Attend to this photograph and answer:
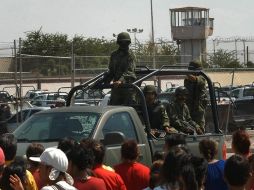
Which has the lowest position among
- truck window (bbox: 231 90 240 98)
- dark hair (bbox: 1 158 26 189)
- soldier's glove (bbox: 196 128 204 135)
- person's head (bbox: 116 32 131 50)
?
truck window (bbox: 231 90 240 98)

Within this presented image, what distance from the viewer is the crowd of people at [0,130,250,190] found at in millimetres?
5926

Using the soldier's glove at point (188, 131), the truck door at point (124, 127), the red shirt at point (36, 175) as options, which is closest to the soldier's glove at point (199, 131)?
the soldier's glove at point (188, 131)

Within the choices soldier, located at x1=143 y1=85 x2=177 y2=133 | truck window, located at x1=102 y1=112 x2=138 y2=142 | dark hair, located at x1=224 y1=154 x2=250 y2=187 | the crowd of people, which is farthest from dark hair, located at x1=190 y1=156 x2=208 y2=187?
soldier, located at x1=143 y1=85 x2=177 y2=133

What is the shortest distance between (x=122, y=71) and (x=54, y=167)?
20.5 ft

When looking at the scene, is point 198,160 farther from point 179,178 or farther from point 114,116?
point 114,116

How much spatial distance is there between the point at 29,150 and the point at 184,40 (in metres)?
69.4

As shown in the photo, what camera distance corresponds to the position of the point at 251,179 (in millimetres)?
7129

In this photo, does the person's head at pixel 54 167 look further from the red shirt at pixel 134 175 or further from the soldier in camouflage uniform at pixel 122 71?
the soldier in camouflage uniform at pixel 122 71

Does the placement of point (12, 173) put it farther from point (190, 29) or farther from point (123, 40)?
point (190, 29)

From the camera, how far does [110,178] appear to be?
25.2 ft

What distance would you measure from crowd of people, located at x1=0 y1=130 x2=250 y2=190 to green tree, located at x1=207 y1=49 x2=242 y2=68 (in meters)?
50.9

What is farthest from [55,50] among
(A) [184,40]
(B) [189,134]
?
(B) [189,134]

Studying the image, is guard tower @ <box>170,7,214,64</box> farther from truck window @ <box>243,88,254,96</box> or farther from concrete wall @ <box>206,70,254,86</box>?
truck window @ <box>243,88,254,96</box>

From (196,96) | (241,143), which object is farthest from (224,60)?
(241,143)
